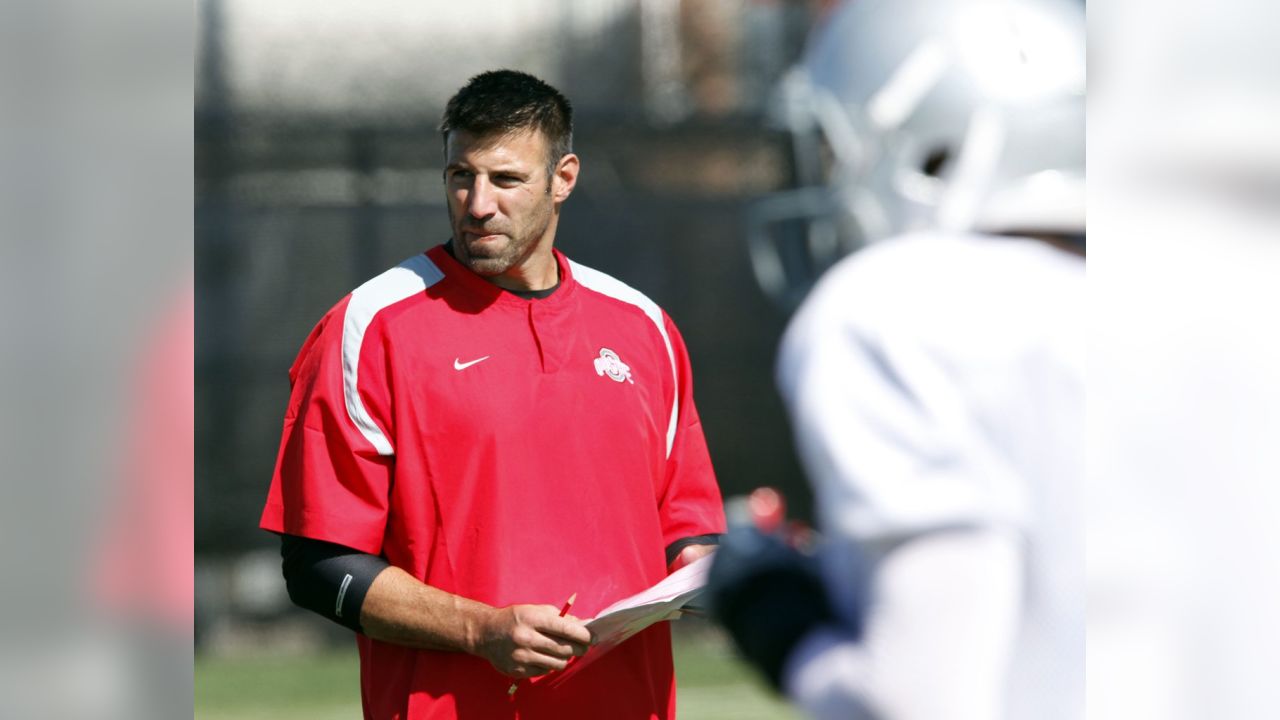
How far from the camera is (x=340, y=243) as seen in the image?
8.29 metres

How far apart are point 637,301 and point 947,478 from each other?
151 centimetres

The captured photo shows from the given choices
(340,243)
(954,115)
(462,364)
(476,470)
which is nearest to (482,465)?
(476,470)

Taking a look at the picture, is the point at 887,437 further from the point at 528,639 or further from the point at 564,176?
the point at 564,176

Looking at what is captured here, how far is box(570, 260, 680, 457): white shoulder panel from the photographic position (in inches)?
101

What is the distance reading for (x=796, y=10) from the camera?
32.1ft

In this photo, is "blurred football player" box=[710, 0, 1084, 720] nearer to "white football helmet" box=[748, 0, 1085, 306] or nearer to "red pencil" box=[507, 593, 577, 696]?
"white football helmet" box=[748, 0, 1085, 306]

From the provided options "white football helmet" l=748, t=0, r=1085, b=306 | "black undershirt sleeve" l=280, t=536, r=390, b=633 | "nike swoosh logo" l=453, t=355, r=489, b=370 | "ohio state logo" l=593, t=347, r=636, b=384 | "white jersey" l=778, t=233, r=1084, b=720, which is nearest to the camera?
"white jersey" l=778, t=233, r=1084, b=720

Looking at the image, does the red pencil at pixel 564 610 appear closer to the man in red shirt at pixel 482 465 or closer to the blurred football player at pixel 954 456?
the man in red shirt at pixel 482 465

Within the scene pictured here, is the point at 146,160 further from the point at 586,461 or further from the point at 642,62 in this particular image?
the point at 642,62

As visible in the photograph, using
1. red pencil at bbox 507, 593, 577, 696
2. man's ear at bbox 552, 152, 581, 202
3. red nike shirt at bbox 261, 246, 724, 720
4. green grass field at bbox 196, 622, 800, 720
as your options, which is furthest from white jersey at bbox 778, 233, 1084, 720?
green grass field at bbox 196, 622, 800, 720

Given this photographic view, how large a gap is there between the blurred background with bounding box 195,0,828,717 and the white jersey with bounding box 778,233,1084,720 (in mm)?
6044

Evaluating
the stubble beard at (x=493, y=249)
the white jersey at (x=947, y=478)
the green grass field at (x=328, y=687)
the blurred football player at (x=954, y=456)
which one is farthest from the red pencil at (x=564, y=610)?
the green grass field at (x=328, y=687)

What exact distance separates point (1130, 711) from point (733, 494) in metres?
7.13

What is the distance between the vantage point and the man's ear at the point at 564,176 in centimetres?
250
